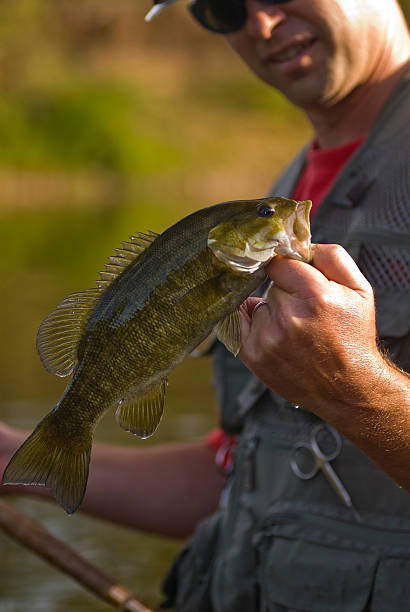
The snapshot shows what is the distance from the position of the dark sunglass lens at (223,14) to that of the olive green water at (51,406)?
1.63m

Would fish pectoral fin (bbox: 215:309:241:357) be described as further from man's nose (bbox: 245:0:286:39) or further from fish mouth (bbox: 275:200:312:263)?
man's nose (bbox: 245:0:286:39)

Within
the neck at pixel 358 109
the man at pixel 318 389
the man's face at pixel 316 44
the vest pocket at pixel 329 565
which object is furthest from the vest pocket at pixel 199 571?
the man's face at pixel 316 44

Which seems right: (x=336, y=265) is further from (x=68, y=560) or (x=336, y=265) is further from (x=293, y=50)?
(x=68, y=560)

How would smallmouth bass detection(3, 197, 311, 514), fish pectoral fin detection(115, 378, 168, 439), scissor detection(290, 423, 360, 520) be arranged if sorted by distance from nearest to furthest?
smallmouth bass detection(3, 197, 311, 514) → fish pectoral fin detection(115, 378, 168, 439) → scissor detection(290, 423, 360, 520)

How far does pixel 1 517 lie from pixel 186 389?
5562 millimetres

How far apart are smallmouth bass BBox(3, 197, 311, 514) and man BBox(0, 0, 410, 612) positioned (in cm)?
9

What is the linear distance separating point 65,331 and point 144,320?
0.22 metres

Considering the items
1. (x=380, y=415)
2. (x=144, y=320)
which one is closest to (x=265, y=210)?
(x=144, y=320)

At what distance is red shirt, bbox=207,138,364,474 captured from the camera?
305 centimetres

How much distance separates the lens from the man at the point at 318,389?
1.97 m

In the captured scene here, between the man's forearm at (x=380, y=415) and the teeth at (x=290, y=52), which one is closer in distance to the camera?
the man's forearm at (x=380, y=415)

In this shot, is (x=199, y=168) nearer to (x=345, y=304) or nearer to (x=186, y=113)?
(x=186, y=113)

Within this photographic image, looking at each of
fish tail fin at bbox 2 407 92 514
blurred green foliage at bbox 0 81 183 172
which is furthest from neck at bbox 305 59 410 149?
blurred green foliage at bbox 0 81 183 172

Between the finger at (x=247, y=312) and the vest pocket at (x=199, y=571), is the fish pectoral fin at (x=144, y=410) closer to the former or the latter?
the finger at (x=247, y=312)
